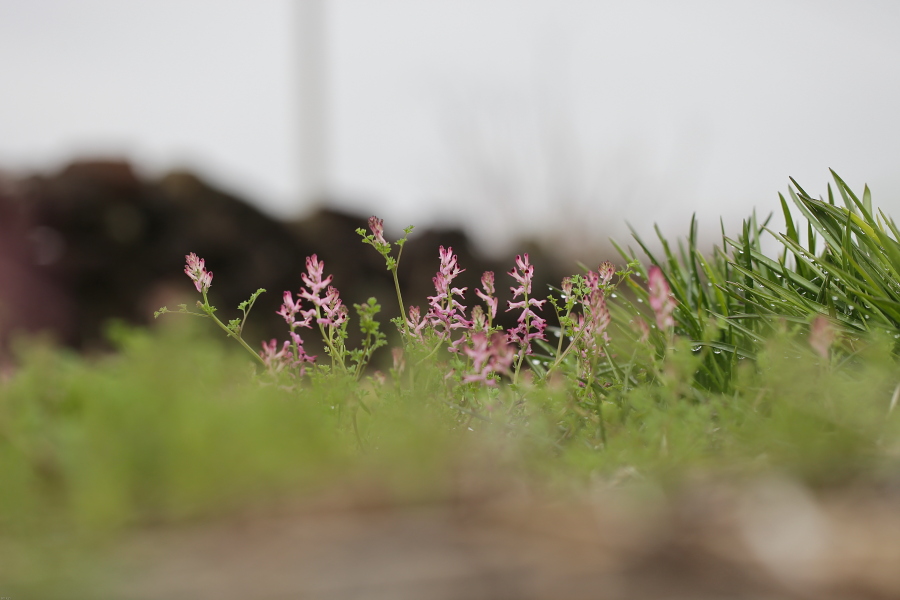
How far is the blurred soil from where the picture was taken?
0.84 m

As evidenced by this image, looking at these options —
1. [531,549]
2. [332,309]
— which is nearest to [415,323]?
[332,309]

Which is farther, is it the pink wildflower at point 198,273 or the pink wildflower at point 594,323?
the pink wildflower at point 198,273

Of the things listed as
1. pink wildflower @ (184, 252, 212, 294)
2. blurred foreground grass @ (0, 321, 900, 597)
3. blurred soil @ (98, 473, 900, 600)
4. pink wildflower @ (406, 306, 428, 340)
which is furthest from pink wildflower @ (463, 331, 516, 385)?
pink wildflower @ (184, 252, 212, 294)

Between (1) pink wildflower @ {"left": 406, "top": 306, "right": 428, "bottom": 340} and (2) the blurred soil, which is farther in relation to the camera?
(1) pink wildflower @ {"left": 406, "top": 306, "right": 428, "bottom": 340}

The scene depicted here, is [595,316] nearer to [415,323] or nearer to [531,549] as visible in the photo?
[415,323]

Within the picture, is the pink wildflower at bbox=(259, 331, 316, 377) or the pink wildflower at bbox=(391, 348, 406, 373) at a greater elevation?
the pink wildflower at bbox=(259, 331, 316, 377)

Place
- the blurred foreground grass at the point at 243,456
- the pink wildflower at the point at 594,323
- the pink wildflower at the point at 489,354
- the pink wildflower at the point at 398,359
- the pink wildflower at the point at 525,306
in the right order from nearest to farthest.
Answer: the blurred foreground grass at the point at 243,456 < the pink wildflower at the point at 489,354 < the pink wildflower at the point at 594,323 < the pink wildflower at the point at 398,359 < the pink wildflower at the point at 525,306

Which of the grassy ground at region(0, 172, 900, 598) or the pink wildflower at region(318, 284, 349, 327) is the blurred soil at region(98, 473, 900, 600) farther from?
the pink wildflower at region(318, 284, 349, 327)

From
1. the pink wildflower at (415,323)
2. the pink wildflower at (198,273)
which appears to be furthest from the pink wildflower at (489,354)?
the pink wildflower at (198,273)

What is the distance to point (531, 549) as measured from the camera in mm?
891

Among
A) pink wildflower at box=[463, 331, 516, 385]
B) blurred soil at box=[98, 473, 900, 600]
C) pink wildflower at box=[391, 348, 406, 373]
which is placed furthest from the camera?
pink wildflower at box=[391, 348, 406, 373]

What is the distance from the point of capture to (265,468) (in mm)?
977

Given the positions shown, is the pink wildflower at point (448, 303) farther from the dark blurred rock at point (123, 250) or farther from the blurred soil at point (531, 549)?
the dark blurred rock at point (123, 250)

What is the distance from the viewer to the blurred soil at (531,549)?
0.84 metres
